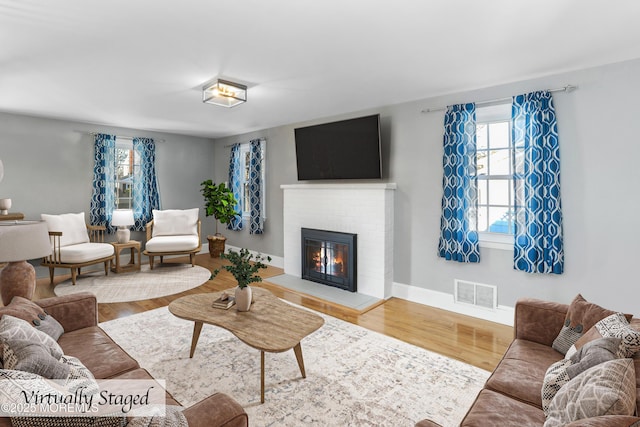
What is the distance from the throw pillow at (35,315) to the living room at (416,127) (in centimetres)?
178

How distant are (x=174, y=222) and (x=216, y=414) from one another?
17.6ft

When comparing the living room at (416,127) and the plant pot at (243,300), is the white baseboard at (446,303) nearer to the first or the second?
the living room at (416,127)

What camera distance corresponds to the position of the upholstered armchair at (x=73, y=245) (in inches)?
181

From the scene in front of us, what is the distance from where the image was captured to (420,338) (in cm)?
309

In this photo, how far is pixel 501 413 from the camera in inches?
54.9

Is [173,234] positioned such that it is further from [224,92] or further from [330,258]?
[224,92]

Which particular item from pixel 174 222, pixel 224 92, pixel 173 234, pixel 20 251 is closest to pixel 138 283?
pixel 173 234

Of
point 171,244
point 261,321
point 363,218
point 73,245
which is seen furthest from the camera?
point 171,244

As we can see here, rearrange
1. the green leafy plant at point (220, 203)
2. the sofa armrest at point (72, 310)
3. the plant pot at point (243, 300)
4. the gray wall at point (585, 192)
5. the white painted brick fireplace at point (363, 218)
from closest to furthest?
the sofa armrest at point (72, 310) < the plant pot at point (243, 300) < the gray wall at point (585, 192) < the white painted brick fireplace at point (363, 218) < the green leafy plant at point (220, 203)

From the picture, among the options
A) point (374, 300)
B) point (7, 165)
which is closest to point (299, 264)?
point (374, 300)

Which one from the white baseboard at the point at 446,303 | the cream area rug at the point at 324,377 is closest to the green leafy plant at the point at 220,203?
the cream area rug at the point at 324,377

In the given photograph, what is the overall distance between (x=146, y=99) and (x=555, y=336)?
4.64 metres

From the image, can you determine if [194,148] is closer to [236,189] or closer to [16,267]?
[236,189]

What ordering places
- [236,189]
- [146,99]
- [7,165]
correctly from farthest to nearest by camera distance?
[236,189] < [7,165] < [146,99]
